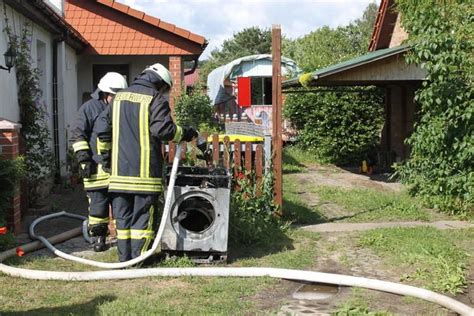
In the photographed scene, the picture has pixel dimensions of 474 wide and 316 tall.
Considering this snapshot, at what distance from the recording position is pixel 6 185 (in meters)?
6.30

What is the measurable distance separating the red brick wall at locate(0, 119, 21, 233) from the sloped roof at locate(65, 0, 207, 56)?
23.8 ft

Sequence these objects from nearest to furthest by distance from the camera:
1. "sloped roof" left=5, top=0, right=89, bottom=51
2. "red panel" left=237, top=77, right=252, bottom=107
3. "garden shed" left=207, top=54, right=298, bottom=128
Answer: "sloped roof" left=5, top=0, right=89, bottom=51, "red panel" left=237, top=77, right=252, bottom=107, "garden shed" left=207, top=54, right=298, bottom=128

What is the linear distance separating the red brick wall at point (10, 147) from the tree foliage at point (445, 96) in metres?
5.11

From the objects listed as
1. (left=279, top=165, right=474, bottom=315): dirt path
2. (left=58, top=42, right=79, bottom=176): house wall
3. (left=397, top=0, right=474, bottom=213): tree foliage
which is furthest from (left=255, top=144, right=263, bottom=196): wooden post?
(left=58, top=42, right=79, bottom=176): house wall

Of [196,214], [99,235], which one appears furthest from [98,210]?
[196,214]

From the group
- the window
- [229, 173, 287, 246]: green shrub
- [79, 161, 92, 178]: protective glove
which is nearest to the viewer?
[79, 161, 92, 178]: protective glove

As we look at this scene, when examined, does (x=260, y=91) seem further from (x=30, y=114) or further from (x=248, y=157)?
(x=248, y=157)

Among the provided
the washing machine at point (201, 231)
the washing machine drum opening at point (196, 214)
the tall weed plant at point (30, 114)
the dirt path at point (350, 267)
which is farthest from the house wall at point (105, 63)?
the washing machine at point (201, 231)

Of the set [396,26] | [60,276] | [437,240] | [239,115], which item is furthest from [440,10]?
[239,115]

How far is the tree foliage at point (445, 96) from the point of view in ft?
26.2

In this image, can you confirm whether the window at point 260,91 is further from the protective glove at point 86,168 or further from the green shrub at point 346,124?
the protective glove at point 86,168

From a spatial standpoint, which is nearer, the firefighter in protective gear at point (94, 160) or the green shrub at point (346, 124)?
the firefighter in protective gear at point (94, 160)

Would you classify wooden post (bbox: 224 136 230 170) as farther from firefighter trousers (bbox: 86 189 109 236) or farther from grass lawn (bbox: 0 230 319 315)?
grass lawn (bbox: 0 230 319 315)

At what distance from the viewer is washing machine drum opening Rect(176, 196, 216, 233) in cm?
600
